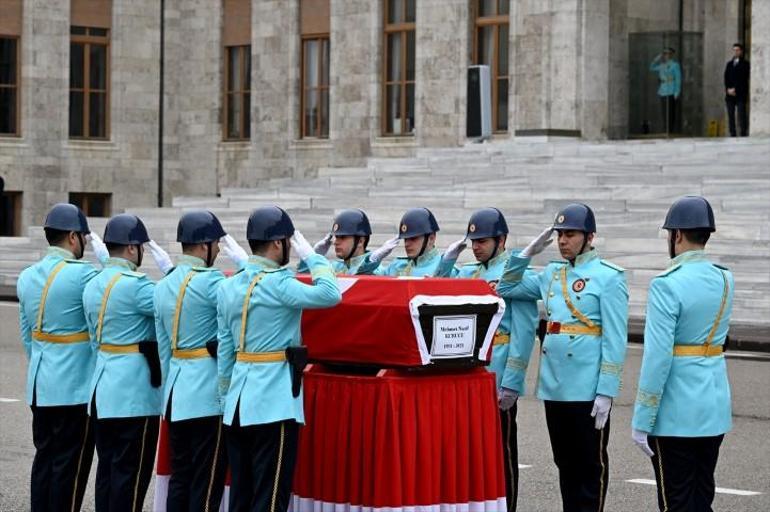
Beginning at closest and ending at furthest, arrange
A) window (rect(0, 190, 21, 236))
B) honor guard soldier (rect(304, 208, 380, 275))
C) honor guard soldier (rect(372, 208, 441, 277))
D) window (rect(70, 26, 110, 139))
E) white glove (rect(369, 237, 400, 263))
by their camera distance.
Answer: white glove (rect(369, 237, 400, 263)), honor guard soldier (rect(372, 208, 441, 277)), honor guard soldier (rect(304, 208, 380, 275)), window (rect(0, 190, 21, 236)), window (rect(70, 26, 110, 139))

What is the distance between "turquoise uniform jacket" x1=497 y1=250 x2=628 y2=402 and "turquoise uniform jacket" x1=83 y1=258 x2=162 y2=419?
221 centimetres

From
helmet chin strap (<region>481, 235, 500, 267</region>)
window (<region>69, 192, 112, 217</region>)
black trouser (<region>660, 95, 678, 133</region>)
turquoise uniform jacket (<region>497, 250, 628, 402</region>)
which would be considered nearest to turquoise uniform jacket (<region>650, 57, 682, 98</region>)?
black trouser (<region>660, 95, 678, 133</region>)

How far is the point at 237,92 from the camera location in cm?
3975

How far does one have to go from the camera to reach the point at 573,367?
9758mm

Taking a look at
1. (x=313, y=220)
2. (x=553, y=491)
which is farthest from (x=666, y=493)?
(x=313, y=220)

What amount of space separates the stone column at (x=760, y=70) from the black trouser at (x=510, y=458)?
19410 millimetres

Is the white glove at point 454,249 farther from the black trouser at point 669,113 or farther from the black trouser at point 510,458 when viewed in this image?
the black trouser at point 669,113

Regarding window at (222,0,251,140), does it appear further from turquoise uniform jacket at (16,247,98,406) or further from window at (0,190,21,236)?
turquoise uniform jacket at (16,247,98,406)

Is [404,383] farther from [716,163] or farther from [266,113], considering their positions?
[266,113]

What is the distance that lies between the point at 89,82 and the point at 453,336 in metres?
31.5

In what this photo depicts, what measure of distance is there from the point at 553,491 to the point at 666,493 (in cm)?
289

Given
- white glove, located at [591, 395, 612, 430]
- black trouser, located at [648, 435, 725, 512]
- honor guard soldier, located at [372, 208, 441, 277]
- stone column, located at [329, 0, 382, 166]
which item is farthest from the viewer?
stone column, located at [329, 0, 382, 166]

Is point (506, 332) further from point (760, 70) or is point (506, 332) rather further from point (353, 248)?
point (760, 70)

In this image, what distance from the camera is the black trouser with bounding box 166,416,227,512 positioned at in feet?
30.4
